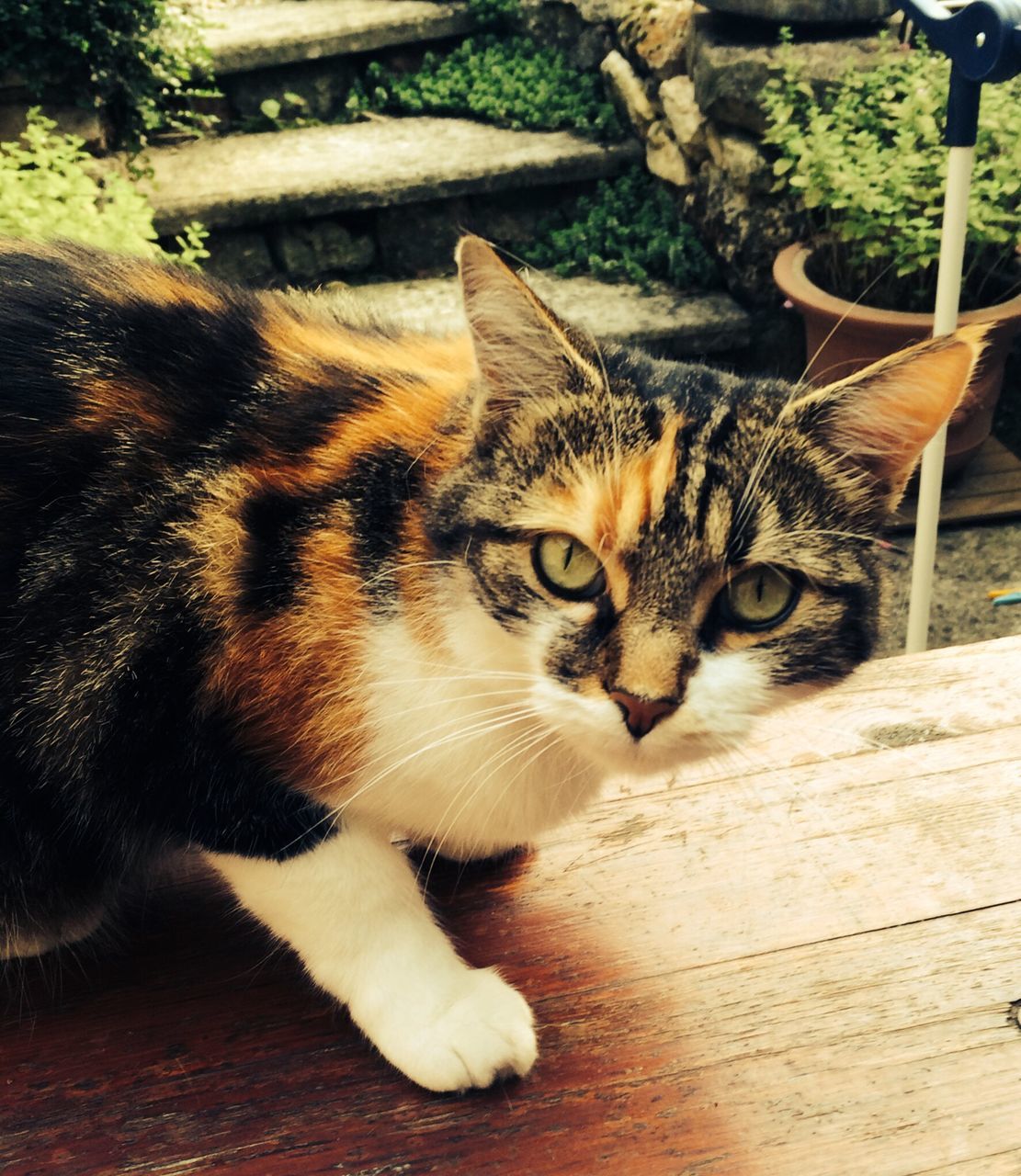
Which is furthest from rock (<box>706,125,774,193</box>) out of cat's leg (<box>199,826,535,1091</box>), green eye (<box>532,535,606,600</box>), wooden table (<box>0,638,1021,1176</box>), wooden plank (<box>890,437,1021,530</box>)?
cat's leg (<box>199,826,535,1091</box>)

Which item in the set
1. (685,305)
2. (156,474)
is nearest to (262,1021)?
(156,474)

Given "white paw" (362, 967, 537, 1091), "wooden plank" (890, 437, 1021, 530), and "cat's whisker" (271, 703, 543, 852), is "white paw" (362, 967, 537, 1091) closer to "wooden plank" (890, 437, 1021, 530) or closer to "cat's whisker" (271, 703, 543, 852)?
"cat's whisker" (271, 703, 543, 852)

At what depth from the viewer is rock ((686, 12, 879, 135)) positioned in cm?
227

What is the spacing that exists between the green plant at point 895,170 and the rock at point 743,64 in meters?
0.03

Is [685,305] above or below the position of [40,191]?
below

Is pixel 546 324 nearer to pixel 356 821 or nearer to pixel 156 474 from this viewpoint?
pixel 156 474

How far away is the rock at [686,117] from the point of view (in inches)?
100

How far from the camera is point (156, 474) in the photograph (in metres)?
0.84

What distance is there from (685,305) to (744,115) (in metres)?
0.44

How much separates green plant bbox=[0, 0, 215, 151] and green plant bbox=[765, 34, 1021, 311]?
1593 mm

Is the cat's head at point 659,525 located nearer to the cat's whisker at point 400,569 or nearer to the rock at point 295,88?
the cat's whisker at point 400,569

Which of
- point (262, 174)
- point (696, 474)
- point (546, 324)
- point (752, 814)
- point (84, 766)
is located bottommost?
point (752, 814)

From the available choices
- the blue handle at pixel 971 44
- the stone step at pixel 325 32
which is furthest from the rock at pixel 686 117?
the blue handle at pixel 971 44

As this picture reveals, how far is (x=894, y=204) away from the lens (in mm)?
2115
